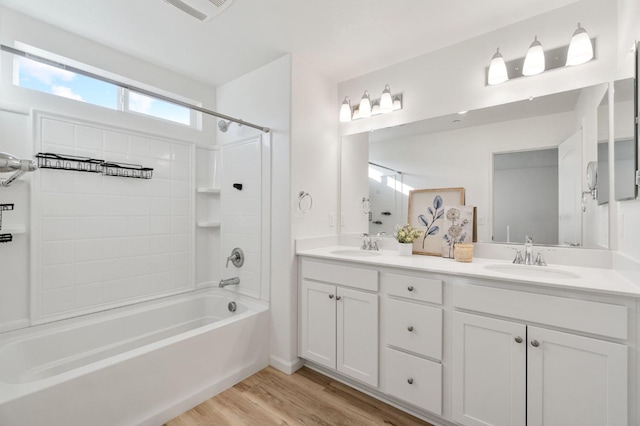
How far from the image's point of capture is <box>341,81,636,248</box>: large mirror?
5.83ft

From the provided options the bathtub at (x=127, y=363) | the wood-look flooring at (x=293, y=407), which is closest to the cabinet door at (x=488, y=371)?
the wood-look flooring at (x=293, y=407)

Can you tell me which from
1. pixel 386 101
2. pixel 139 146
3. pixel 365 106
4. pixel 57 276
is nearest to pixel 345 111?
pixel 365 106

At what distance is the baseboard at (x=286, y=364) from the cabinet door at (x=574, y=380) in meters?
1.56

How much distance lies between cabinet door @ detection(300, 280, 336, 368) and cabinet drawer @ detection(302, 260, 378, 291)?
64mm

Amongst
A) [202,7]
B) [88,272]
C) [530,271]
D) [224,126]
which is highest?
[202,7]

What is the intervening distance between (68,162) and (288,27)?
186cm

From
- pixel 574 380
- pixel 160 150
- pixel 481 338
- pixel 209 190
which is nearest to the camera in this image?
pixel 574 380

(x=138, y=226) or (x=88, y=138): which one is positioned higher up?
(x=88, y=138)

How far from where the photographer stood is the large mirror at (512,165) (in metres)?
1.78

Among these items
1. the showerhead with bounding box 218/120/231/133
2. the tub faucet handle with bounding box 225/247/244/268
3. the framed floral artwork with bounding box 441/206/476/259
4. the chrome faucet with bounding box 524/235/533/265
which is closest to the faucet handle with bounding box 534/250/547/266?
the chrome faucet with bounding box 524/235/533/265

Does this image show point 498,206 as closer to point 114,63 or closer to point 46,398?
point 46,398

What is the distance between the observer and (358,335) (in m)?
2.04

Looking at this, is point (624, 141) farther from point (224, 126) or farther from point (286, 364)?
point (224, 126)

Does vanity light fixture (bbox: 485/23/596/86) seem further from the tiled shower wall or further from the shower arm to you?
the shower arm
